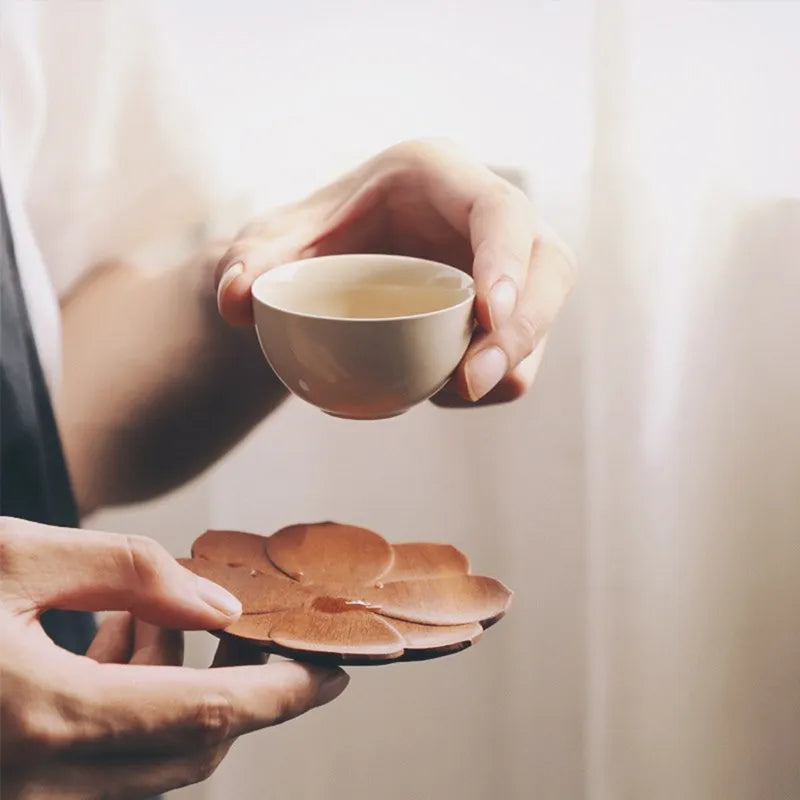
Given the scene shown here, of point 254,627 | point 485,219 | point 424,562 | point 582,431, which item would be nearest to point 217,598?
point 254,627

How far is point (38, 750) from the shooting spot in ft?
1.34

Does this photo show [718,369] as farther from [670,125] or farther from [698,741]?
[698,741]

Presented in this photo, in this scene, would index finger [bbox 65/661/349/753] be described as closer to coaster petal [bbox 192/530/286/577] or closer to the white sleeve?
coaster petal [bbox 192/530/286/577]

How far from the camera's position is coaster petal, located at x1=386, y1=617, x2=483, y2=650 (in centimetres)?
43

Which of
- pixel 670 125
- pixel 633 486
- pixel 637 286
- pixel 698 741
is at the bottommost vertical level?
pixel 698 741

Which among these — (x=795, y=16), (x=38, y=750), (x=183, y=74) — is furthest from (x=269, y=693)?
(x=795, y=16)

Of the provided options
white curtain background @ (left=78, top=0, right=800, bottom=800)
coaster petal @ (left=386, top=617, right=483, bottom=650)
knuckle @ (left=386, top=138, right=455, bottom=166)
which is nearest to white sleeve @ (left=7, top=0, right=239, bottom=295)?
white curtain background @ (left=78, top=0, right=800, bottom=800)

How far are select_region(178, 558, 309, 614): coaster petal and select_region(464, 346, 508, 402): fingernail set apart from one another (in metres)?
0.14

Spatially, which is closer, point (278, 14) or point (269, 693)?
point (269, 693)

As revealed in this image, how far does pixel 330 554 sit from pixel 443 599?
0.25 feet

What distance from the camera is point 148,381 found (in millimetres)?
704

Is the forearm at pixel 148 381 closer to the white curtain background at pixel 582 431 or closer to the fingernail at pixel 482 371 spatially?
the white curtain background at pixel 582 431

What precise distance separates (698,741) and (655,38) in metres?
0.51

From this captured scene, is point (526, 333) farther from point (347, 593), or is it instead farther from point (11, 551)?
point (11, 551)
